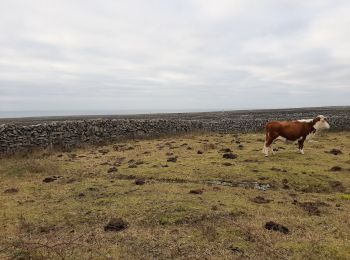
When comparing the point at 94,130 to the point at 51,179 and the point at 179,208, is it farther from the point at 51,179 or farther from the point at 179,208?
the point at 179,208

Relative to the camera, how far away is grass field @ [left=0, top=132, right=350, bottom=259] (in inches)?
361

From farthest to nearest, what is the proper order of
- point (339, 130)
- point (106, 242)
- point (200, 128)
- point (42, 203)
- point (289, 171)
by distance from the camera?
point (200, 128) < point (339, 130) < point (289, 171) < point (42, 203) < point (106, 242)

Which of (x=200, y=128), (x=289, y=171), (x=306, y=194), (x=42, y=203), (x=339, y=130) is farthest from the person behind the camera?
(x=200, y=128)

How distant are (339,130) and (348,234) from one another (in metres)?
29.4

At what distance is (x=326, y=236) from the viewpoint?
985cm

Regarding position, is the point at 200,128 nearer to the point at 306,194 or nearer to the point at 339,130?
the point at 339,130

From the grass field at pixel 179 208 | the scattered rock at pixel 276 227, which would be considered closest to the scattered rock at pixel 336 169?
the grass field at pixel 179 208

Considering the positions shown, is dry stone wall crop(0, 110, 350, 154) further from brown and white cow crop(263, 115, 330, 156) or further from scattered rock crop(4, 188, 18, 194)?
brown and white cow crop(263, 115, 330, 156)

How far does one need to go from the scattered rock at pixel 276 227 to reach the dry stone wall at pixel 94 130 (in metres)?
19.2

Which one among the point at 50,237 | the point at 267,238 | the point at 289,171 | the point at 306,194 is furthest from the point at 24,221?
the point at 289,171

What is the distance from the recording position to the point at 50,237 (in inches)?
399

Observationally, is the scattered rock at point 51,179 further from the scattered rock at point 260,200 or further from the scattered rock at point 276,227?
the scattered rock at point 276,227

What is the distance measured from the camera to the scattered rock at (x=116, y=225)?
10479 millimetres

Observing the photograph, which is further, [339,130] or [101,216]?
[339,130]
